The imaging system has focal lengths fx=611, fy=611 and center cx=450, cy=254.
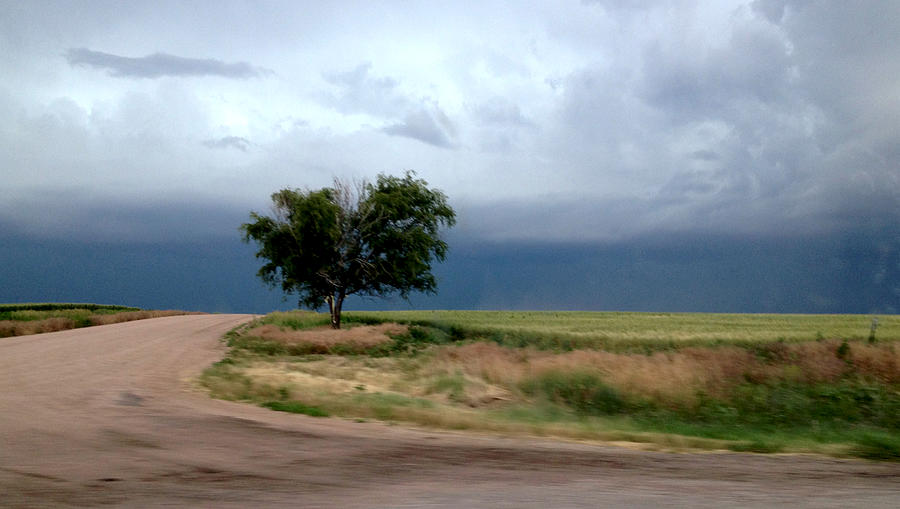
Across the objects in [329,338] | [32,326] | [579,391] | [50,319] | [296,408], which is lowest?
[579,391]

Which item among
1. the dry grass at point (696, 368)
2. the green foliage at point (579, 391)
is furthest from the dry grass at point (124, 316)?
the green foliage at point (579, 391)

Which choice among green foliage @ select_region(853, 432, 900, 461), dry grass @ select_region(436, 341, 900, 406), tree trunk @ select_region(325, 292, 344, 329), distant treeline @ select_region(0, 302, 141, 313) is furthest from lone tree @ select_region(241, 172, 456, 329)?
distant treeline @ select_region(0, 302, 141, 313)

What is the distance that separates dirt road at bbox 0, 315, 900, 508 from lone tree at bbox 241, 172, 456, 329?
799 inches

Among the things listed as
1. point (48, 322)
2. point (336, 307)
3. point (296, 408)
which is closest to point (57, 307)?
point (48, 322)

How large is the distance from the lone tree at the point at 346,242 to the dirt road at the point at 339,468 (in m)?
20.3

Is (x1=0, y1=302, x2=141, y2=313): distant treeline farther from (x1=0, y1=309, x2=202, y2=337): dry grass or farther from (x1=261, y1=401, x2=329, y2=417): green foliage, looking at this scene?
(x1=261, y1=401, x2=329, y2=417): green foliage

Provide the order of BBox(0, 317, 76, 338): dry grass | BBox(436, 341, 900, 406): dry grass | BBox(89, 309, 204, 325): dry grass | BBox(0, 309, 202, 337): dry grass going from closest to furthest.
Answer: BBox(436, 341, 900, 406): dry grass, BBox(0, 317, 76, 338): dry grass, BBox(0, 309, 202, 337): dry grass, BBox(89, 309, 204, 325): dry grass

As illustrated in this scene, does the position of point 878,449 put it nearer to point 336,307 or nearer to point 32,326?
point 336,307

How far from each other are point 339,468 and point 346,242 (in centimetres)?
2601

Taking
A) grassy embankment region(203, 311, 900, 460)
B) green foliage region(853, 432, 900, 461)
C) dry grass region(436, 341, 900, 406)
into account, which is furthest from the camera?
dry grass region(436, 341, 900, 406)

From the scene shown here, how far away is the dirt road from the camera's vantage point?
591 centimetres

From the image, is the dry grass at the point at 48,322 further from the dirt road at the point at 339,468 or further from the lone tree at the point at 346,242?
the dirt road at the point at 339,468

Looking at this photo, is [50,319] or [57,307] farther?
[57,307]

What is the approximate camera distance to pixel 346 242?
32625 mm
